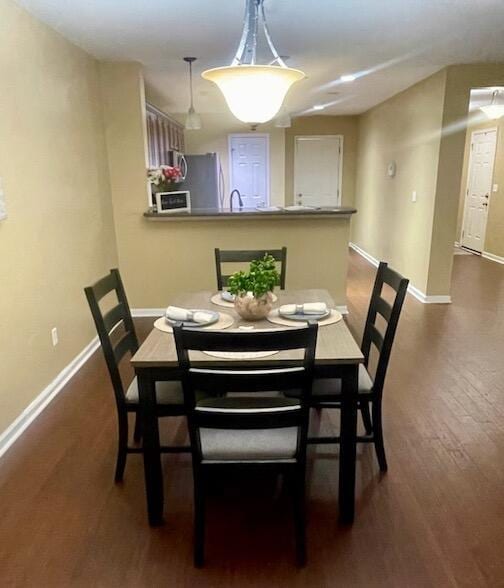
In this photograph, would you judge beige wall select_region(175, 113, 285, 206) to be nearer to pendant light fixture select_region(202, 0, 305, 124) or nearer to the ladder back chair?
pendant light fixture select_region(202, 0, 305, 124)

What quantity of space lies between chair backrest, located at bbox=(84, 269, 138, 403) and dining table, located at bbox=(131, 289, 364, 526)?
20 centimetres

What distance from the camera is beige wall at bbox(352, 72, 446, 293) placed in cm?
480

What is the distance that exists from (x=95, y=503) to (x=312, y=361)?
49.6 inches

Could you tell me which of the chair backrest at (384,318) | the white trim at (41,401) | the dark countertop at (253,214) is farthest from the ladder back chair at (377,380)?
the dark countertop at (253,214)

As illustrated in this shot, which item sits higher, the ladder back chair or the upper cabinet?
the upper cabinet

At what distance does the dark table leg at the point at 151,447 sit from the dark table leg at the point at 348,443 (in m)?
0.74

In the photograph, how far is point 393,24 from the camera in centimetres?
308

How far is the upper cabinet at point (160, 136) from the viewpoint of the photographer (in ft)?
16.0

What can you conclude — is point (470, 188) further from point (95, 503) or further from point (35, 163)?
point (95, 503)

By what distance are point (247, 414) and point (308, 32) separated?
9.69 ft

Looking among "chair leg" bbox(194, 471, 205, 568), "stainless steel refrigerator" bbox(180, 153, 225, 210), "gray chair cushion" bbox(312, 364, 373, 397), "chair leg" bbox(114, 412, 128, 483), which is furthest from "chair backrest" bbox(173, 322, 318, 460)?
"stainless steel refrigerator" bbox(180, 153, 225, 210)

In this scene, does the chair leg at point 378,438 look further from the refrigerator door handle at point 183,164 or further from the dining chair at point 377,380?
the refrigerator door handle at point 183,164

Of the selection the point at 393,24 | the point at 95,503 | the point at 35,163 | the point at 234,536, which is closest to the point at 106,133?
the point at 35,163

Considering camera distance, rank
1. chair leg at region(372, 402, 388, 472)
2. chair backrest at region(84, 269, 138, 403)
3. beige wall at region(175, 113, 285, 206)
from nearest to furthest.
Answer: chair backrest at region(84, 269, 138, 403) < chair leg at region(372, 402, 388, 472) < beige wall at region(175, 113, 285, 206)
